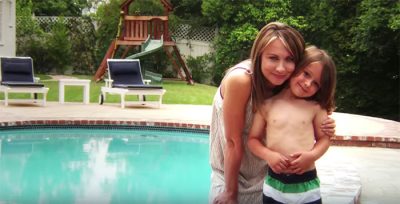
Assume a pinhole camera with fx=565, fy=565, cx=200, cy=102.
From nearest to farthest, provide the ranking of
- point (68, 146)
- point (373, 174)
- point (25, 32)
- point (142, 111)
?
point (373, 174) → point (68, 146) → point (142, 111) → point (25, 32)

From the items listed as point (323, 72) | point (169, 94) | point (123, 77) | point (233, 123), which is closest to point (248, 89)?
point (233, 123)

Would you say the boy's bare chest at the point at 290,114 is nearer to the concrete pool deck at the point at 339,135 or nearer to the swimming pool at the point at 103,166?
the concrete pool deck at the point at 339,135

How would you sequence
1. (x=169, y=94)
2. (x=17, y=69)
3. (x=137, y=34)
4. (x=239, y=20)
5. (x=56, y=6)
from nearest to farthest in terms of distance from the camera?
(x=17, y=69) < (x=169, y=94) < (x=137, y=34) < (x=239, y=20) < (x=56, y=6)

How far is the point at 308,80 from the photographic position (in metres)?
1.70

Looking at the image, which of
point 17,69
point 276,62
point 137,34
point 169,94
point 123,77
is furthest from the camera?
point 137,34

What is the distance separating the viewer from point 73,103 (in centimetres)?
1111

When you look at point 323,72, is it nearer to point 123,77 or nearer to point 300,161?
point 300,161

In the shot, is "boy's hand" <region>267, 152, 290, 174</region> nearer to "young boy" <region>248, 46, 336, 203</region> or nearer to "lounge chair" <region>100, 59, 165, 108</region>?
"young boy" <region>248, 46, 336, 203</region>

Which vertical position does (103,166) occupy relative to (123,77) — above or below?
below

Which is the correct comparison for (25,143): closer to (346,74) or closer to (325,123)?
(325,123)

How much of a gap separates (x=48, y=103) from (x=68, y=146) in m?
3.63

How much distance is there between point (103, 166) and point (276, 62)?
4745mm

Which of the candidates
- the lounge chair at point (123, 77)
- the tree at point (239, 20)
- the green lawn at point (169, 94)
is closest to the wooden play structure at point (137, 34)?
the green lawn at point (169, 94)

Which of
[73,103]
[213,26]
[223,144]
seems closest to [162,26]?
[213,26]
